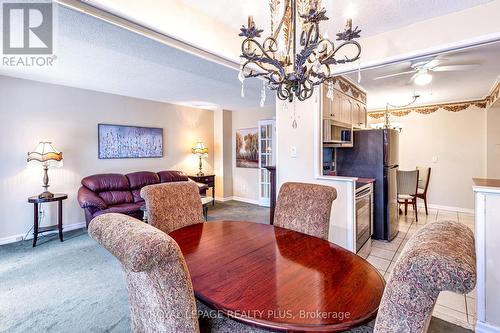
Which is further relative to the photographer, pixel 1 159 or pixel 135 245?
pixel 1 159

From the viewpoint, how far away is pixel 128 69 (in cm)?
327

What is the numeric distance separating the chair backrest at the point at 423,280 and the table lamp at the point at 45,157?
4312 mm

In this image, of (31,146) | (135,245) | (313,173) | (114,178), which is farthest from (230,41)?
(31,146)

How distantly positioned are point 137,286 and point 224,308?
13.9 inches

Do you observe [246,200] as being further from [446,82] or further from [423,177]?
[446,82]

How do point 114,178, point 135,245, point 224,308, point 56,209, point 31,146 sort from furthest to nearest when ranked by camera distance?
point 114,178 → point 56,209 → point 31,146 → point 224,308 → point 135,245

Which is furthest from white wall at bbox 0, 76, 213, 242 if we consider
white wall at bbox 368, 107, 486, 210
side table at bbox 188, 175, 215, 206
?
white wall at bbox 368, 107, 486, 210

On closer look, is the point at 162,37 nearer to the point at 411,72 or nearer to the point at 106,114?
the point at 411,72

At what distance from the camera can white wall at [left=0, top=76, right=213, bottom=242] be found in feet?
11.9

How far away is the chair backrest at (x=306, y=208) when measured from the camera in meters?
1.81

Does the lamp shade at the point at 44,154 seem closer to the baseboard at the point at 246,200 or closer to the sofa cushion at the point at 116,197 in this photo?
the sofa cushion at the point at 116,197

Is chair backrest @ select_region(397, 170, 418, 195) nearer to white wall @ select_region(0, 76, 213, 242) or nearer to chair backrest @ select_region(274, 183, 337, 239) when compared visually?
chair backrest @ select_region(274, 183, 337, 239)

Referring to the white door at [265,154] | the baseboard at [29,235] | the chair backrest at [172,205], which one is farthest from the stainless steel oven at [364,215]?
the baseboard at [29,235]

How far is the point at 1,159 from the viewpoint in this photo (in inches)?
140
